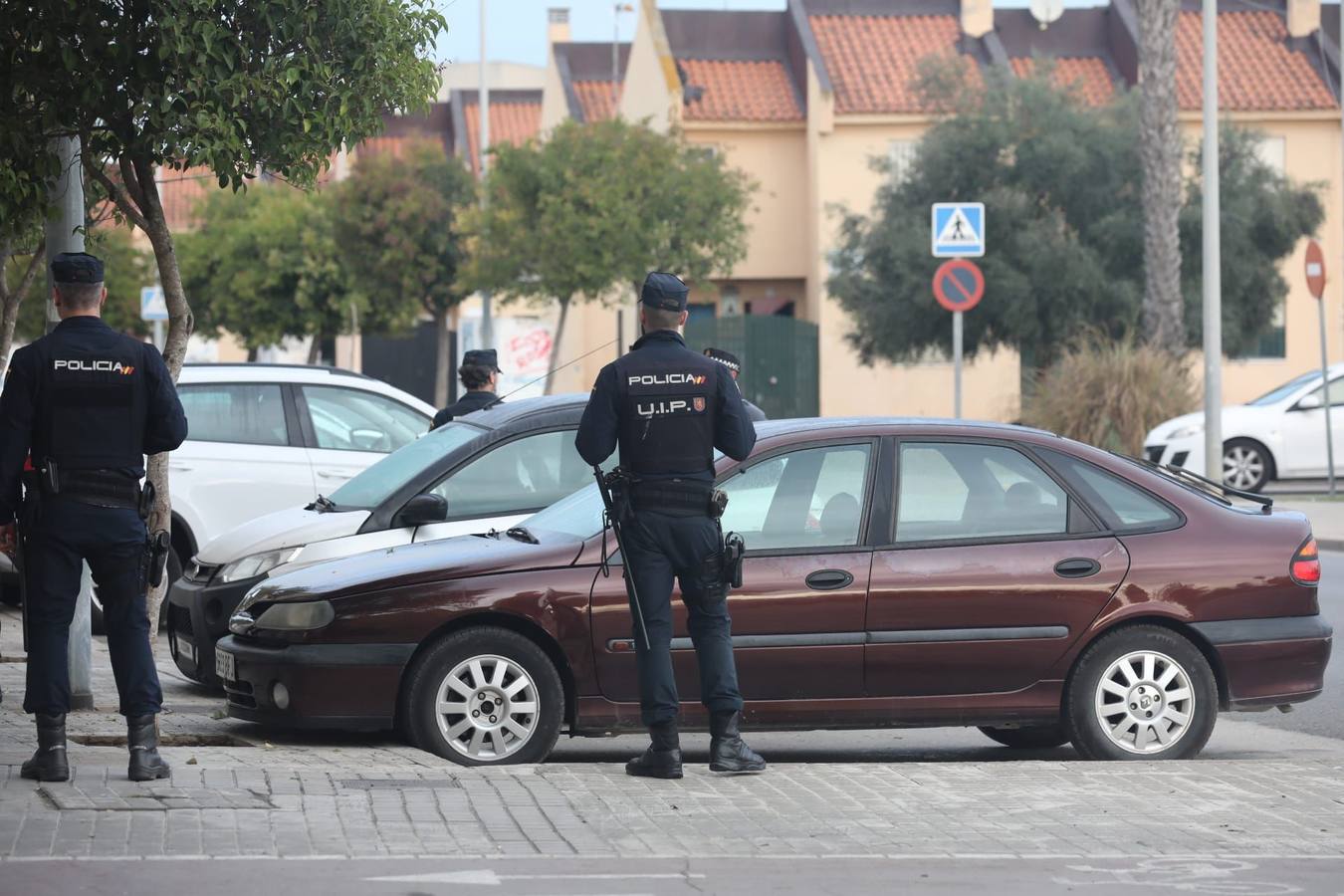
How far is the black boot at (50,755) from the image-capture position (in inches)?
283

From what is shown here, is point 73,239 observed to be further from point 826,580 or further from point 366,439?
point 366,439

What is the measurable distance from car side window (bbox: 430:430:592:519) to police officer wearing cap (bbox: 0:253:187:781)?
2814mm

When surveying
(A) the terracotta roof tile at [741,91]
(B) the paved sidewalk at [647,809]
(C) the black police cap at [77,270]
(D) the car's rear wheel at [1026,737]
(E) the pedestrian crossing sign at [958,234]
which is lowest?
(D) the car's rear wheel at [1026,737]

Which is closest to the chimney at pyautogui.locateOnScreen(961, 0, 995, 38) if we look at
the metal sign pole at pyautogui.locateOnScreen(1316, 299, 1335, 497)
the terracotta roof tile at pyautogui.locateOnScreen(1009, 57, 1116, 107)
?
the terracotta roof tile at pyautogui.locateOnScreen(1009, 57, 1116, 107)

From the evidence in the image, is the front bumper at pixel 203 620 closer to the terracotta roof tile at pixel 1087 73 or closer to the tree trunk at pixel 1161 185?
the tree trunk at pixel 1161 185

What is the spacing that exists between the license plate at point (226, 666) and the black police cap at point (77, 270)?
192cm

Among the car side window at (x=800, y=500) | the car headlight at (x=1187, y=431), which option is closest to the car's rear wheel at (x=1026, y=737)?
the car side window at (x=800, y=500)

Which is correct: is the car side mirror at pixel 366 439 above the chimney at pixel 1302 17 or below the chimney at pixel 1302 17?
below

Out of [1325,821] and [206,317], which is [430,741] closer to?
[1325,821]

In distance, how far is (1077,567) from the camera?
8445 millimetres

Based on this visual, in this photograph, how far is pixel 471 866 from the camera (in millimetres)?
6133

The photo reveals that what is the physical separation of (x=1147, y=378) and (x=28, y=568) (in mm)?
20336

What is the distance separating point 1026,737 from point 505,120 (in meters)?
54.0

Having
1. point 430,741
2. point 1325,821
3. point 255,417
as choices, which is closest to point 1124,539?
point 1325,821
